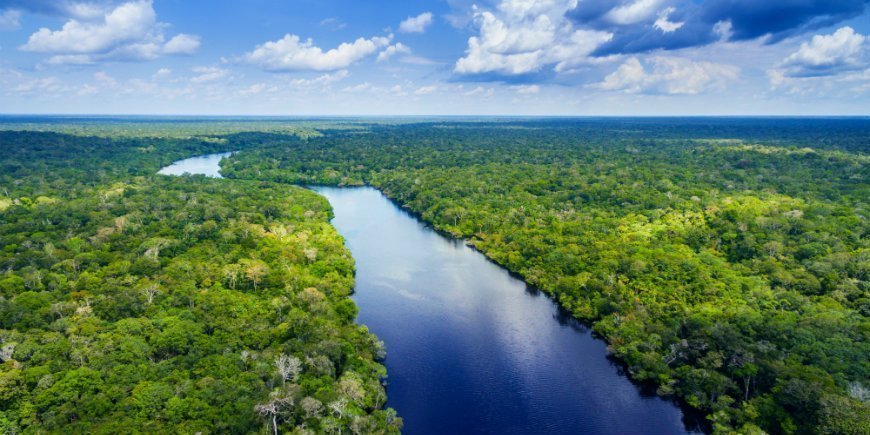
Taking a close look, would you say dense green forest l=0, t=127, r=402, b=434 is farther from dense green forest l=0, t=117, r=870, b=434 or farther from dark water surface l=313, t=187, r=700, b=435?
dark water surface l=313, t=187, r=700, b=435

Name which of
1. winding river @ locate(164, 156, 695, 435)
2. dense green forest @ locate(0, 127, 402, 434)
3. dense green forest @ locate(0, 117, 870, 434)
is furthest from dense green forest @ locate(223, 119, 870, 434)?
dense green forest @ locate(0, 127, 402, 434)

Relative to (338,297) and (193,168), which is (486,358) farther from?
(193,168)

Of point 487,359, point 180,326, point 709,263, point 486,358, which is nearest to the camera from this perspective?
point 180,326

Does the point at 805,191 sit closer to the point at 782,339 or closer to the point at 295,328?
the point at 782,339

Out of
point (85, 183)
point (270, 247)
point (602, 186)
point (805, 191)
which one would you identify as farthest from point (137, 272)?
point (805, 191)

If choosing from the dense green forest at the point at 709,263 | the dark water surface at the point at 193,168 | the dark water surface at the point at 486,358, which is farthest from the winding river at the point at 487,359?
the dark water surface at the point at 193,168

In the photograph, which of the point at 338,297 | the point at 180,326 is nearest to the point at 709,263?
the point at 338,297
